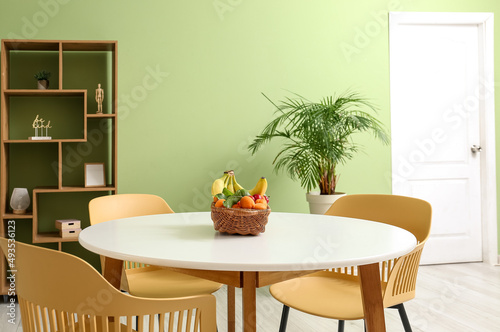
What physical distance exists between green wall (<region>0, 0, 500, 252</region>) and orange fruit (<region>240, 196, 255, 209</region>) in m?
2.30

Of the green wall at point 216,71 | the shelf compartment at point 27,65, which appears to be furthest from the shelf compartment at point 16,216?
the shelf compartment at point 27,65

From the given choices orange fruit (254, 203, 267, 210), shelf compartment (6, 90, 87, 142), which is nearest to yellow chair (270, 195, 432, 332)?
orange fruit (254, 203, 267, 210)

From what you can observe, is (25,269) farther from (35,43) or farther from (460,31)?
(460,31)

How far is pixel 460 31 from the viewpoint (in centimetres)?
439

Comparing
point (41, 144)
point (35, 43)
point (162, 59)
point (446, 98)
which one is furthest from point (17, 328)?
point (446, 98)

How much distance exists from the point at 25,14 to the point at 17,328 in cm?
226

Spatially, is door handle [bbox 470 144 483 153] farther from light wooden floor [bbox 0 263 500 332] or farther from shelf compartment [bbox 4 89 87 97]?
shelf compartment [bbox 4 89 87 97]

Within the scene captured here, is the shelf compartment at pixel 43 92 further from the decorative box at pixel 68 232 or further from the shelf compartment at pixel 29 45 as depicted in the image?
the decorative box at pixel 68 232

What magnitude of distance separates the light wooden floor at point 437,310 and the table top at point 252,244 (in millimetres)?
1073

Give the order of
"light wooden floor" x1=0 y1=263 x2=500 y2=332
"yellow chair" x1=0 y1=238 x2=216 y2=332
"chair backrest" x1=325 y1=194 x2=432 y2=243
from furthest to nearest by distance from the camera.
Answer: "light wooden floor" x1=0 y1=263 x2=500 y2=332 < "chair backrest" x1=325 y1=194 x2=432 y2=243 < "yellow chair" x1=0 y1=238 x2=216 y2=332

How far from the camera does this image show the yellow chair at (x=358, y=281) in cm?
176

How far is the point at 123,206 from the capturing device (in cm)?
251

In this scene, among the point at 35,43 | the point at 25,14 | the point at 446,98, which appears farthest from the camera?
the point at 446,98

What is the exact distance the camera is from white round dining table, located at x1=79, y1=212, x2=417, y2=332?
4.27ft
